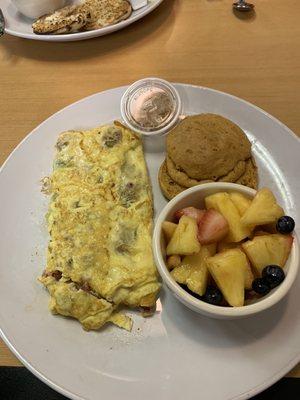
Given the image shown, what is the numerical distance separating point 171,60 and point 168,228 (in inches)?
33.6

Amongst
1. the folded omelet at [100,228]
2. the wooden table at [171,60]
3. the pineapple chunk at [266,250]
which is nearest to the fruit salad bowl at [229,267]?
the pineapple chunk at [266,250]

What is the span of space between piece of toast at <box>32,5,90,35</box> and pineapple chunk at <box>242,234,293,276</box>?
118 centimetres

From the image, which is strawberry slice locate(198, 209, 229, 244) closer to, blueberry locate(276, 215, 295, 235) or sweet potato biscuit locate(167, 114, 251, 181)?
blueberry locate(276, 215, 295, 235)

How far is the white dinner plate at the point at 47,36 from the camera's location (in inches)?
66.2

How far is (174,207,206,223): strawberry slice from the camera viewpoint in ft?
3.51

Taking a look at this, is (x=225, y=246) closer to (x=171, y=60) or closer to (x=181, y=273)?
(x=181, y=273)

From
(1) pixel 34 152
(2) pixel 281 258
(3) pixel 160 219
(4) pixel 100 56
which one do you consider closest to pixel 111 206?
(3) pixel 160 219

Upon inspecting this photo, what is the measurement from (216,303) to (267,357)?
7.2 inches

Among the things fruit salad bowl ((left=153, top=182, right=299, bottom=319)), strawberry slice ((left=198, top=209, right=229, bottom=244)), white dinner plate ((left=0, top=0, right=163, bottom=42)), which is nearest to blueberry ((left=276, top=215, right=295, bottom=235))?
fruit salad bowl ((left=153, top=182, right=299, bottom=319))

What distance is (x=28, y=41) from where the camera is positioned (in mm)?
1824

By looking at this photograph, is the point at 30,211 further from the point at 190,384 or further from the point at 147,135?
the point at 190,384

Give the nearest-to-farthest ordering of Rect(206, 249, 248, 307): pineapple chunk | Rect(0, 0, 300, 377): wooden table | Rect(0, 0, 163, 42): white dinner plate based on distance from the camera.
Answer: Rect(206, 249, 248, 307): pineapple chunk → Rect(0, 0, 300, 377): wooden table → Rect(0, 0, 163, 42): white dinner plate

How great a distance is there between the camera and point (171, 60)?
166cm

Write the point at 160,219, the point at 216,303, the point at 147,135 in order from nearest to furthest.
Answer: the point at 216,303, the point at 160,219, the point at 147,135
